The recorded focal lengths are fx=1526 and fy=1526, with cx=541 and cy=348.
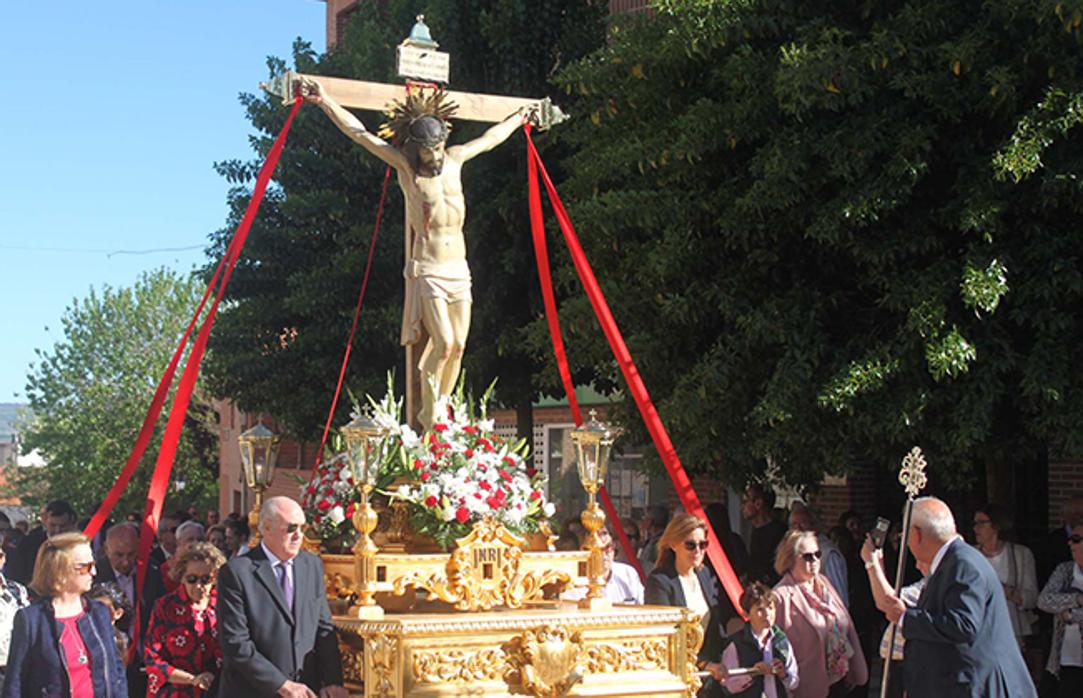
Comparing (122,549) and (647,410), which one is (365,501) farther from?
(122,549)

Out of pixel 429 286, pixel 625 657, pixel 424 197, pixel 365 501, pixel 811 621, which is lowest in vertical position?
pixel 625 657

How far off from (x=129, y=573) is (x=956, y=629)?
5.59 metres

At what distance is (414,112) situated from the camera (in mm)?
9203

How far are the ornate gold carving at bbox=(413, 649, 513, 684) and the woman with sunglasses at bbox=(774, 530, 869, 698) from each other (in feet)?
5.95

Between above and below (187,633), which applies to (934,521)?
above

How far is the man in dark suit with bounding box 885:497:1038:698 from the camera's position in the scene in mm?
7027

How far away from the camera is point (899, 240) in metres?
11.1

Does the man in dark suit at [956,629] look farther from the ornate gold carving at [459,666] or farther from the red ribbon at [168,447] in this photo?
the red ribbon at [168,447]

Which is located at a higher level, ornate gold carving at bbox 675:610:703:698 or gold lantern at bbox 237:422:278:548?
gold lantern at bbox 237:422:278:548

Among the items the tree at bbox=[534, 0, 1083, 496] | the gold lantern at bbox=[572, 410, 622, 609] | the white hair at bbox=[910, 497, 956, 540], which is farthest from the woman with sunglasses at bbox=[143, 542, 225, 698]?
the tree at bbox=[534, 0, 1083, 496]

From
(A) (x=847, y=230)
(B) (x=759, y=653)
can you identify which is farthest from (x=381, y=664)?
(A) (x=847, y=230)

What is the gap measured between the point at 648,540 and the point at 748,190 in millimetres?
3226

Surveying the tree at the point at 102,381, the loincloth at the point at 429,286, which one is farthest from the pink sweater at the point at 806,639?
the tree at the point at 102,381

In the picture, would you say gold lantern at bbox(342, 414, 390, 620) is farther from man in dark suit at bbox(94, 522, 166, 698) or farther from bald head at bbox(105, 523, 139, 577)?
bald head at bbox(105, 523, 139, 577)
